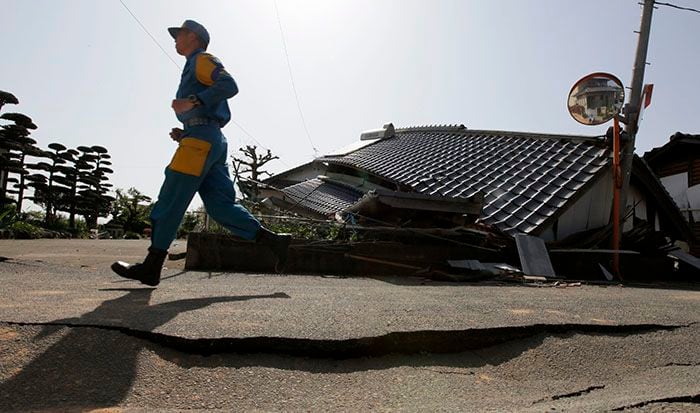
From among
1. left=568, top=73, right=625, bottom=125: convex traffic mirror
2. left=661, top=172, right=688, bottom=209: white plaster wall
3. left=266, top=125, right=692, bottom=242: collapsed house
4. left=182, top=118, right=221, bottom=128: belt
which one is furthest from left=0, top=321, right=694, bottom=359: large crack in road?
left=661, top=172, right=688, bottom=209: white plaster wall

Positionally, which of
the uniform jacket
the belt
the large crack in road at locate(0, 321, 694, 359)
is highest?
the uniform jacket

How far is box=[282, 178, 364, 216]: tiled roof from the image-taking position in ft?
29.6

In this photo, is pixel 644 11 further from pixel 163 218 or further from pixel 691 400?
pixel 163 218

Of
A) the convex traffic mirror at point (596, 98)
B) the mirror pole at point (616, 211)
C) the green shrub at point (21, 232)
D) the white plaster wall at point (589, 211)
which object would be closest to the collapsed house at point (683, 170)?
the white plaster wall at point (589, 211)

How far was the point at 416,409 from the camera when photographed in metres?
1.39

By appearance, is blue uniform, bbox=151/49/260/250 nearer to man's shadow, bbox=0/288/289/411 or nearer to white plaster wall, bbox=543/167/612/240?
man's shadow, bbox=0/288/289/411

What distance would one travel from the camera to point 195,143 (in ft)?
9.09

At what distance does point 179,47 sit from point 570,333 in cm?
288

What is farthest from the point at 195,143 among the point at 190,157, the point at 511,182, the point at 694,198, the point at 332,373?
the point at 694,198

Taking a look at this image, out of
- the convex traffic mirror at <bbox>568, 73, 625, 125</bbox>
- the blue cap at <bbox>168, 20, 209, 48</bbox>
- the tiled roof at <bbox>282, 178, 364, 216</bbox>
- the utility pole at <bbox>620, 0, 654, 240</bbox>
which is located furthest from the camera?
the tiled roof at <bbox>282, 178, 364, 216</bbox>

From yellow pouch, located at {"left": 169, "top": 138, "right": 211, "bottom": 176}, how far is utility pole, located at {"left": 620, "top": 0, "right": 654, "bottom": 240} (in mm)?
5565

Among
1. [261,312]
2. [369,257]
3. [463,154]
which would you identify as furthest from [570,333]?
[463,154]

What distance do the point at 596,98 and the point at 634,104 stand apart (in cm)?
55

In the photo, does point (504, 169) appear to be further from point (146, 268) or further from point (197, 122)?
point (146, 268)
